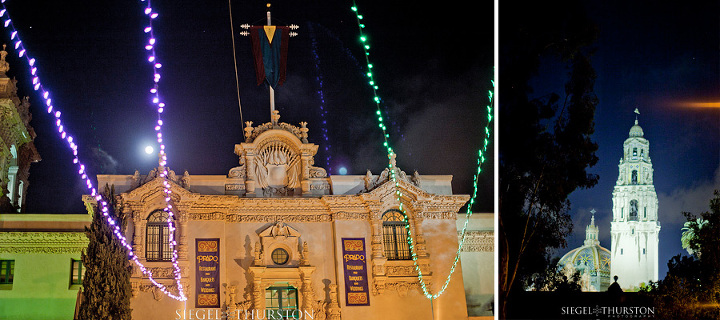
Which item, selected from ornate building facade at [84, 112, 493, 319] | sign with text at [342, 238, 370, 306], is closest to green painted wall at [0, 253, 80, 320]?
ornate building facade at [84, 112, 493, 319]

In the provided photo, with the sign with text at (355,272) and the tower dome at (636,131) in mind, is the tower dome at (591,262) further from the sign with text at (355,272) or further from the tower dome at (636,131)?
the sign with text at (355,272)

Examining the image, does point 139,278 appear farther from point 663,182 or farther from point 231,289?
point 663,182

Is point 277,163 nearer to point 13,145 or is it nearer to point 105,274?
point 105,274

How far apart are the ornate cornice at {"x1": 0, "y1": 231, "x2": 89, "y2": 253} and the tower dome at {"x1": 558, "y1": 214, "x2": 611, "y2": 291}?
661 inches

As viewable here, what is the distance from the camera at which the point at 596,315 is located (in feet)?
76.9

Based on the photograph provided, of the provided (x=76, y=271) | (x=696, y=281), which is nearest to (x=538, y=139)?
(x=696, y=281)

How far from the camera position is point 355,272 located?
26.6 metres

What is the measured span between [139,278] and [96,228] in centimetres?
384

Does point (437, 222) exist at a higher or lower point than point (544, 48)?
lower

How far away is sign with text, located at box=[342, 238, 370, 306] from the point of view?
2634 centimetres

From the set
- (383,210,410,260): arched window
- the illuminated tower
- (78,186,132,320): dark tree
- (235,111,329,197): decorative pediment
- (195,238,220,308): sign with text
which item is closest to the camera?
(78,186,132,320): dark tree

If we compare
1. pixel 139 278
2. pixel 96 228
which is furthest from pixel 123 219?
pixel 139 278

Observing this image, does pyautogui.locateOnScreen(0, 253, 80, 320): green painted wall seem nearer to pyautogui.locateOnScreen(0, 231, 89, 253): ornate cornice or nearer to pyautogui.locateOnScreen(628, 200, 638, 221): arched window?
pyautogui.locateOnScreen(0, 231, 89, 253): ornate cornice

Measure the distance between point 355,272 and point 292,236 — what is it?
2.59 m
